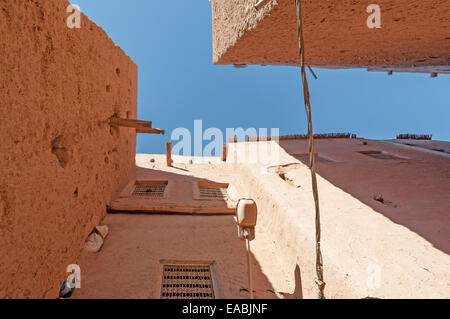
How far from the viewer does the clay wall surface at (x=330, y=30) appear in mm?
3150

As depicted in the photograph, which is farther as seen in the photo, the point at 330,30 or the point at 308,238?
the point at 308,238

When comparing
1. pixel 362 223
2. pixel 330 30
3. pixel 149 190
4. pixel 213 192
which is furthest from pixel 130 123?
pixel 362 223

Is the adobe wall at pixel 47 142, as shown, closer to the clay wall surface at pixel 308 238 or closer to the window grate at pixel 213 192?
the clay wall surface at pixel 308 238

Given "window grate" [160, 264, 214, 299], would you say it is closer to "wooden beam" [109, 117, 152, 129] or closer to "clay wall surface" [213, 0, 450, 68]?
"wooden beam" [109, 117, 152, 129]

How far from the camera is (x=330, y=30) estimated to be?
378 cm

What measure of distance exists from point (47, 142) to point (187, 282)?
2.93 metres

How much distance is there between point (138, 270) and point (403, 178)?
241 inches

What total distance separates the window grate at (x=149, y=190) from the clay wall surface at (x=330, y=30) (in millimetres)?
4092

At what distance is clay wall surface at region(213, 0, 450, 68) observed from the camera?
3150 millimetres

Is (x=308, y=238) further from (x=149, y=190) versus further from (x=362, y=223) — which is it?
(x=149, y=190)
